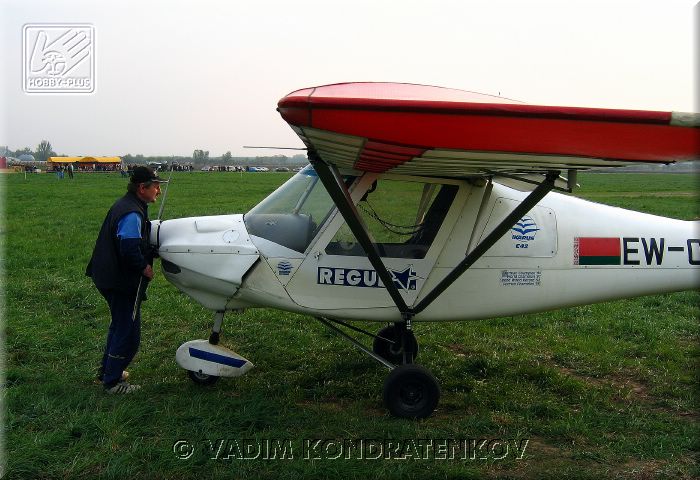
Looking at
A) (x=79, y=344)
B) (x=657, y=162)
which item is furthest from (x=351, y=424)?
(x=79, y=344)

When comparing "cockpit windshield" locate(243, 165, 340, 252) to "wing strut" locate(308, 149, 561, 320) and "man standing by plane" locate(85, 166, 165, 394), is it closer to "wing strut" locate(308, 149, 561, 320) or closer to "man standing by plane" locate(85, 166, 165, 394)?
"wing strut" locate(308, 149, 561, 320)

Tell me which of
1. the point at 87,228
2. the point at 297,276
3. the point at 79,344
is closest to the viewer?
the point at 297,276

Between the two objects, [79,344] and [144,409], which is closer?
[144,409]

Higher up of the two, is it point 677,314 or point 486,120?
point 486,120

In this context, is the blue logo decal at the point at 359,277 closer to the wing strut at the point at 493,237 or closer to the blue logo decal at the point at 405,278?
the blue logo decal at the point at 405,278

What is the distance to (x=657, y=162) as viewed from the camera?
10.7 feet

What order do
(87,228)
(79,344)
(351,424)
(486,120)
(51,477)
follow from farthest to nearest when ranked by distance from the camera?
(87,228)
(79,344)
(351,424)
(51,477)
(486,120)

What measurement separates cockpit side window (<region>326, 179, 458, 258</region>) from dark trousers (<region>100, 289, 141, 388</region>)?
185 centimetres

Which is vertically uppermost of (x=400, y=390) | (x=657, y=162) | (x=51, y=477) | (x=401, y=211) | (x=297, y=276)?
(x=657, y=162)

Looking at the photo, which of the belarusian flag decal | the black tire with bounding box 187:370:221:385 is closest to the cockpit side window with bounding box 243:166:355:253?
the black tire with bounding box 187:370:221:385

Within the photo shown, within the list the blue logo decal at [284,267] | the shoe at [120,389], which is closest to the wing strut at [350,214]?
the blue logo decal at [284,267]

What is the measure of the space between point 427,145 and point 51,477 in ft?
10.4

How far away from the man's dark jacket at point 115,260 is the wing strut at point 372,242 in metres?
1.95

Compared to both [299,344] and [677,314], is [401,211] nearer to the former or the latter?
[299,344]
